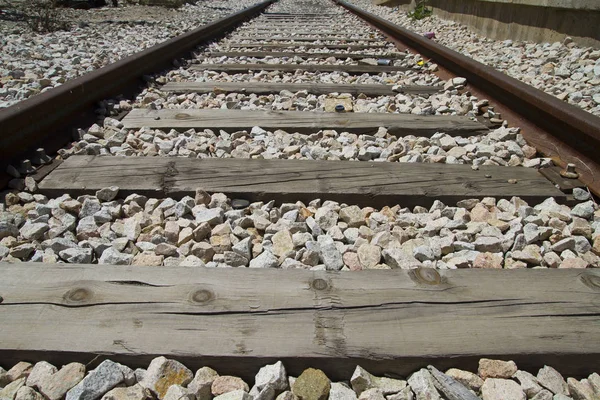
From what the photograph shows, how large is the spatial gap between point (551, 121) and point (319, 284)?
5.60 feet

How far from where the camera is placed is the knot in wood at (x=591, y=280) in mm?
1260

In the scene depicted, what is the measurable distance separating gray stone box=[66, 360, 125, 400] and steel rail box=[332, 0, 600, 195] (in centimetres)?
188

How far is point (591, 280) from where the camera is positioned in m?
1.28

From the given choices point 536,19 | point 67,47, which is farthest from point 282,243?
point 536,19

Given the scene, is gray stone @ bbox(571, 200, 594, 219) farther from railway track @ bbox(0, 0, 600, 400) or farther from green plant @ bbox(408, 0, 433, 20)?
green plant @ bbox(408, 0, 433, 20)

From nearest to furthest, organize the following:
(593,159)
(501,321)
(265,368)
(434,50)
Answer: (265,368)
(501,321)
(593,159)
(434,50)

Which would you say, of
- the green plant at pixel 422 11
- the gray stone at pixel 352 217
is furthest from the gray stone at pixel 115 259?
the green plant at pixel 422 11

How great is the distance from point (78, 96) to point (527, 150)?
246 cm

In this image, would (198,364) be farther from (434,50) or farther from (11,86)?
(434,50)

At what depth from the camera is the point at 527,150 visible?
2.22 m

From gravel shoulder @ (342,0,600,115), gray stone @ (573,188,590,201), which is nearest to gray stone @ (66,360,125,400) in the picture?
gray stone @ (573,188,590,201)

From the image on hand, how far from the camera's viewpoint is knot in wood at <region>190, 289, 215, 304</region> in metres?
1.17

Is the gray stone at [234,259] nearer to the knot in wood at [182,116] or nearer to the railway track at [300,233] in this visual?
the railway track at [300,233]

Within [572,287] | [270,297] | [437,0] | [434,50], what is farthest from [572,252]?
[437,0]
